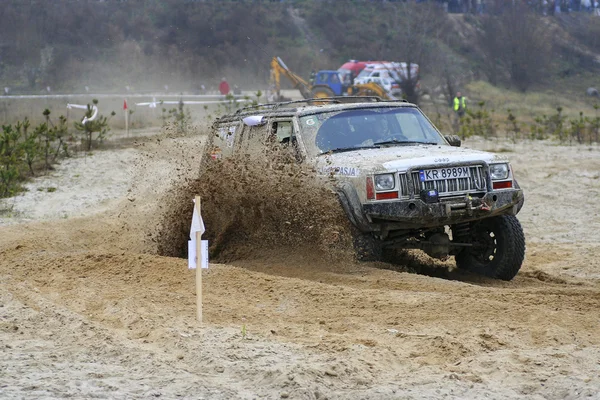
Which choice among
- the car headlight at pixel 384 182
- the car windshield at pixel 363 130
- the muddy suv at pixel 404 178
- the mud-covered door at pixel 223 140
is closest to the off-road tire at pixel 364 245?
the muddy suv at pixel 404 178

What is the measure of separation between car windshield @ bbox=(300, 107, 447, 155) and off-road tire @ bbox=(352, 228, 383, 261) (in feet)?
3.41

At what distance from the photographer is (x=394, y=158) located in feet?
29.2

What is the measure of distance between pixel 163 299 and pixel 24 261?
109 inches

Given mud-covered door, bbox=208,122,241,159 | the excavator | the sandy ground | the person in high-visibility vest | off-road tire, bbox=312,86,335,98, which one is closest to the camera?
the sandy ground

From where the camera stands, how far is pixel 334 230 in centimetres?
905

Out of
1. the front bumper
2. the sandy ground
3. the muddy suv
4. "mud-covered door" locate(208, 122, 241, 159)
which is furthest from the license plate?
"mud-covered door" locate(208, 122, 241, 159)

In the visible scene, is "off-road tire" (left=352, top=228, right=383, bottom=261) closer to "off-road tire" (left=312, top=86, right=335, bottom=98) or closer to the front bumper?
the front bumper

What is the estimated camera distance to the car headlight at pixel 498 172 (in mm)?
9062

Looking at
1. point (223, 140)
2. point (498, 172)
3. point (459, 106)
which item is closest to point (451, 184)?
point (498, 172)

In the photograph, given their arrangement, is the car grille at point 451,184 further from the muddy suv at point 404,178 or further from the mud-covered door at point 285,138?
the mud-covered door at point 285,138

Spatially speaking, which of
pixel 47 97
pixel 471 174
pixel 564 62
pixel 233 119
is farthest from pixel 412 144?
pixel 564 62

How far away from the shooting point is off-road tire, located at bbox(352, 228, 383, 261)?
9.09 meters

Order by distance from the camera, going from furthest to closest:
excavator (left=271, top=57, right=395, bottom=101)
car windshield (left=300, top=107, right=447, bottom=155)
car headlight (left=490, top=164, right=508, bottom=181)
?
excavator (left=271, top=57, right=395, bottom=101) → car windshield (left=300, top=107, right=447, bottom=155) → car headlight (left=490, top=164, right=508, bottom=181)

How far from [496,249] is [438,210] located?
4.03 ft
